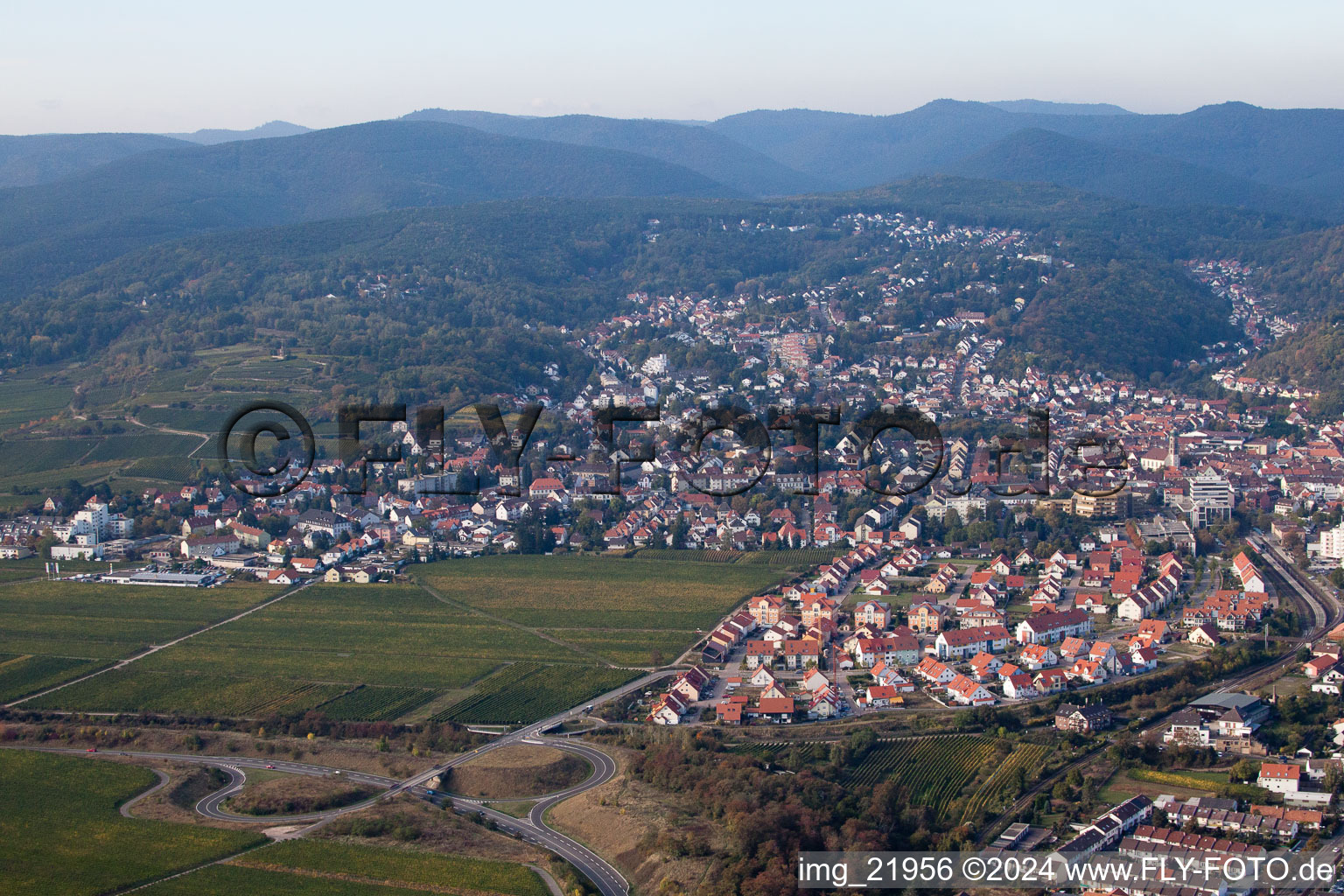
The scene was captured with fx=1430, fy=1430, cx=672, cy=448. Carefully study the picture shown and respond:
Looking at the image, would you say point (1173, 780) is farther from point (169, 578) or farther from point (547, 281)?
point (547, 281)

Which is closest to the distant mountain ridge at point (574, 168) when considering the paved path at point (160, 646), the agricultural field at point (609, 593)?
the paved path at point (160, 646)

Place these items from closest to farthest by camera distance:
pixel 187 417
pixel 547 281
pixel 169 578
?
pixel 169 578
pixel 187 417
pixel 547 281

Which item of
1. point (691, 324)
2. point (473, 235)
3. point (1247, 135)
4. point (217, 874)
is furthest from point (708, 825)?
point (1247, 135)

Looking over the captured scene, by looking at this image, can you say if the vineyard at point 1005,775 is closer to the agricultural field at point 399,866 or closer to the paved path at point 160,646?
the agricultural field at point 399,866

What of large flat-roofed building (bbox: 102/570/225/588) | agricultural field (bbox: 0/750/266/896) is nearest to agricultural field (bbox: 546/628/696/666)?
agricultural field (bbox: 0/750/266/896)

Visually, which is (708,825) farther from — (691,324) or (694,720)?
(691,324)

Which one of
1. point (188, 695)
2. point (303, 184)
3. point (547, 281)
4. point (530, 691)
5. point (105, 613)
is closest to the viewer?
point (530, 691)

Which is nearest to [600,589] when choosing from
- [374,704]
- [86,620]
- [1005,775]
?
[374,704]
